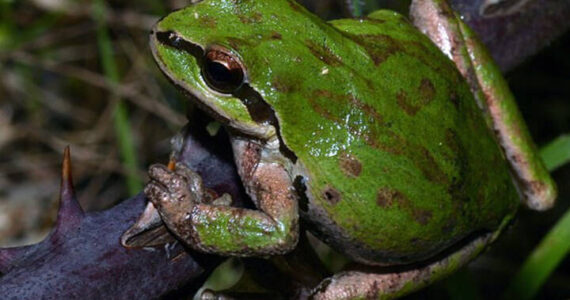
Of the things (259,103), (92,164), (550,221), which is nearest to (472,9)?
(259,103)

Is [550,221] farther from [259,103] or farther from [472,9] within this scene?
[259,103]

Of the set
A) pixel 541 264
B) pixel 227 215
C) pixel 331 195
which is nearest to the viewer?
pixel 227 215

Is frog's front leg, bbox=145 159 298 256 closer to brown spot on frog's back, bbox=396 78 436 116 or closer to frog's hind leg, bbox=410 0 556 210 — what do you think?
brown spot on frog's back, bbox=396 78 436 116

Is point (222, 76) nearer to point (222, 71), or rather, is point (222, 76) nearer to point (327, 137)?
point (222, 71)

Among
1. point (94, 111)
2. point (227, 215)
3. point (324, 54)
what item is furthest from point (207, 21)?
point (94, 111)

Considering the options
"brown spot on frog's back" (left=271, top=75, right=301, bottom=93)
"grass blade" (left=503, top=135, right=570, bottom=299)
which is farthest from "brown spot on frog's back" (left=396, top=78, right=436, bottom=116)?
"grass blade" (left=503, top=135, right=570, bottom=299)

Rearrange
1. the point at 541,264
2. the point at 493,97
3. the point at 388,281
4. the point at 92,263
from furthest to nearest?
the point at 541,264 → the point at 493,97 → the point at 388,281 → the point at 92,263

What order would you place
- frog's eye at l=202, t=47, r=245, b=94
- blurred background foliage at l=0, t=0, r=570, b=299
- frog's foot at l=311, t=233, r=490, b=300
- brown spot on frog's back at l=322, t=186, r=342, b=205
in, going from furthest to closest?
blurred background foliage at l=0, t=0, r=570, b=299 < frog's foot at l=311, t=233, r=490, b=300 < brown spot on frog's back at l=322, t=186, r=342, b=205 < frog's eye at l=202, t=47, r=245, b=94
